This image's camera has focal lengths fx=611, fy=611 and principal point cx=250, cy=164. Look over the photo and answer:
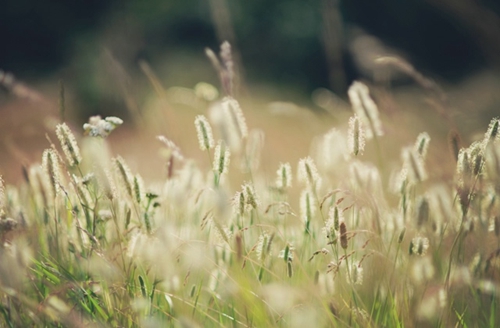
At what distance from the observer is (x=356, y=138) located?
1417 mm

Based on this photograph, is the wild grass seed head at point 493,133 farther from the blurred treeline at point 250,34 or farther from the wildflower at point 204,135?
the blurred treeline at point 250,34

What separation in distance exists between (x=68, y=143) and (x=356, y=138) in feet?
2.19

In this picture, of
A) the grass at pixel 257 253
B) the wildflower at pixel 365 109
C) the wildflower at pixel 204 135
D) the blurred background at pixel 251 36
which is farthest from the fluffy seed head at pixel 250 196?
the blurred background at pixel 251 36

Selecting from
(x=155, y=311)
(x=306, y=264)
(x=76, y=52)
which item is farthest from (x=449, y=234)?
(x=76, y=52)

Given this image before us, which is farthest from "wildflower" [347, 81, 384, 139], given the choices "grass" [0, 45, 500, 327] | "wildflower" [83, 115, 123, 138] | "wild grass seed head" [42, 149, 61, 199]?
"wild grass seed head" [42, 149, 61, 199]

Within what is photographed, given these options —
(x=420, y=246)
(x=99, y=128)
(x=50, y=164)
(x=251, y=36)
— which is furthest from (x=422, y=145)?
(x=251, y=36)

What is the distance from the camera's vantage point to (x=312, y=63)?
1388cm

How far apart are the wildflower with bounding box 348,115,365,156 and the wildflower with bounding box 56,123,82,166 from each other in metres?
0.63

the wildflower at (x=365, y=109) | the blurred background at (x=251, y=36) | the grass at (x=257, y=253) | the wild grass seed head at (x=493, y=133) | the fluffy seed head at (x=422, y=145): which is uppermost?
the blurred background at (x=251, y=36)

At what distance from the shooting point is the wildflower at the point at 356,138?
1406 millimetres

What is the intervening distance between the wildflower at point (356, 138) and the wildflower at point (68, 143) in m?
0.63

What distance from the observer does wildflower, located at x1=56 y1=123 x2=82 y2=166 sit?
1.39 meters

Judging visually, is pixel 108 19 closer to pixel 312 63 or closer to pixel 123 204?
pixel 312 63

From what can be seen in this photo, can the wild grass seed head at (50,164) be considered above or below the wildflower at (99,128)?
below
